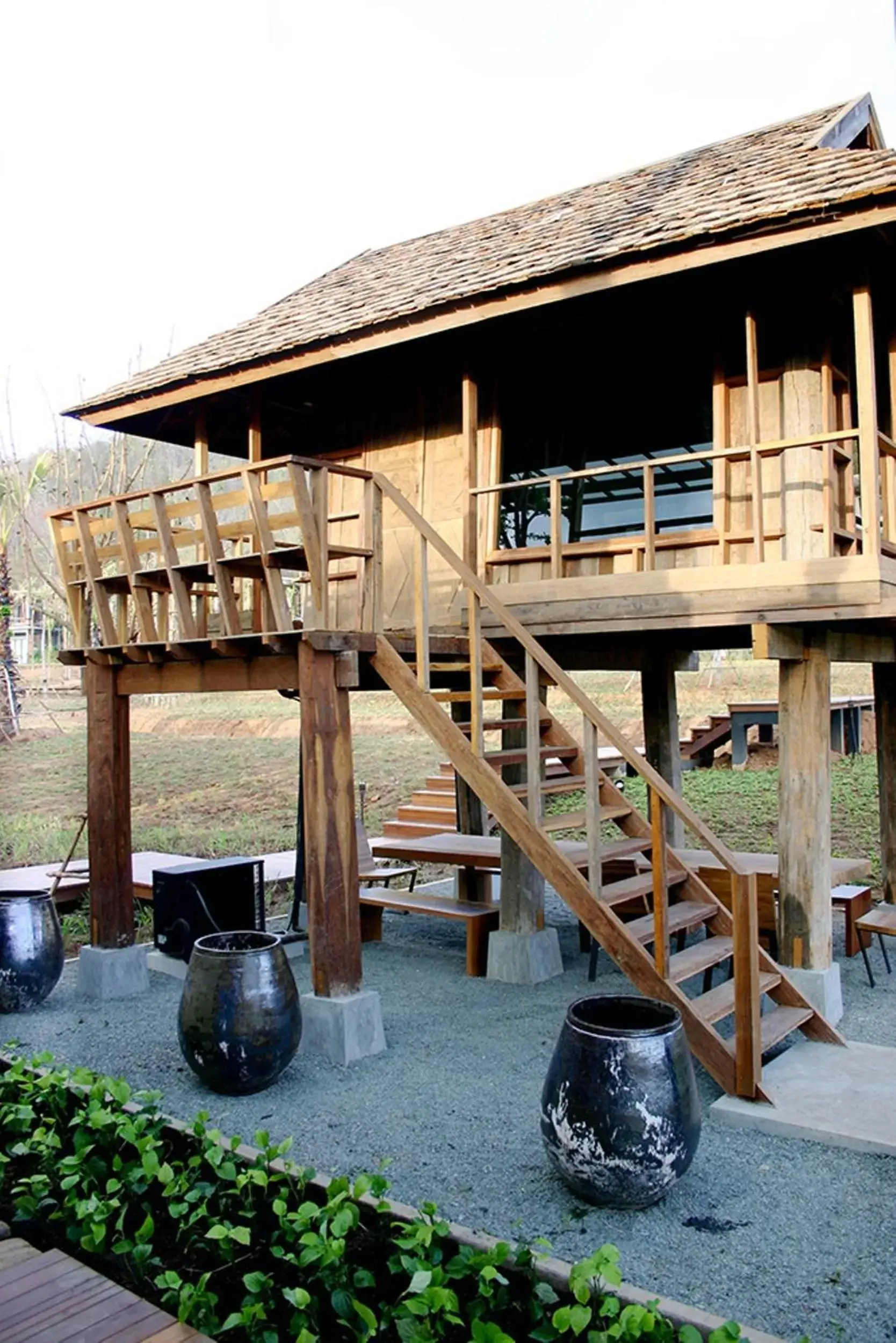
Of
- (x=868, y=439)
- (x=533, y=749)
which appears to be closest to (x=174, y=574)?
(x=533, y=749)

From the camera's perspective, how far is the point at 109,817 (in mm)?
8719

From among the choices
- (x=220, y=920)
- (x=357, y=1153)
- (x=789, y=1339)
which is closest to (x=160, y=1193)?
(x=357, y=1153)

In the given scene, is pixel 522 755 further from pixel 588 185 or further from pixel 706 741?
pixel 706 741

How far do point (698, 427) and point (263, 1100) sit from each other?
6.23 metres

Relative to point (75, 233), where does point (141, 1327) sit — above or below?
below

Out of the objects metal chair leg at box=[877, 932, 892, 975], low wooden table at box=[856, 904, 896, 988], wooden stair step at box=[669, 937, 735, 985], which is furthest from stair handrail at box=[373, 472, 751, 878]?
metal chair leg at box=[877, 932, 892, 975]

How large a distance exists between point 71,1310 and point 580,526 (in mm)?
7370

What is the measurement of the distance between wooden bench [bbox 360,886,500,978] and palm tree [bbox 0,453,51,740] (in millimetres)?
9341

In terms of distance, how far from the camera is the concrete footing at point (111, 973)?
28.1 feet

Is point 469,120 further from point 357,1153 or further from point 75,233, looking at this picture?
point 357,1153

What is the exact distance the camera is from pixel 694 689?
90.2ft

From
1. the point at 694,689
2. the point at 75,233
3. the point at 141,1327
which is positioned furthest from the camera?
the point at 694,689

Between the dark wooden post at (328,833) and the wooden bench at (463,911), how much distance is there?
2.21 metres

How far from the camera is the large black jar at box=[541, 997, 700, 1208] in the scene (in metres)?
4.56
